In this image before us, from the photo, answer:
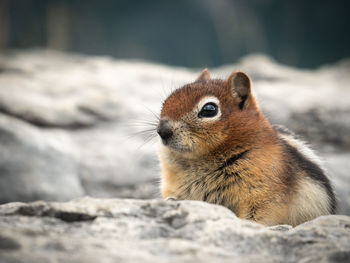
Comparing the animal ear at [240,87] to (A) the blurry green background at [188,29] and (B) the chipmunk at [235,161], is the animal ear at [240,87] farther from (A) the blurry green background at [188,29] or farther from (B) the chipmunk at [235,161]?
(A) the blurry green background at [188,29]

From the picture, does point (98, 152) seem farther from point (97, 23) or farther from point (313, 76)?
point (97, 23)

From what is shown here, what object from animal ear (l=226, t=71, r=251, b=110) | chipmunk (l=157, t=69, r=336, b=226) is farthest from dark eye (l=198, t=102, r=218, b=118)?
animal ear (l=226, t=71, r=251, b=110)

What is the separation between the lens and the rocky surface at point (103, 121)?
354 cm

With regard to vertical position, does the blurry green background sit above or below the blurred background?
above

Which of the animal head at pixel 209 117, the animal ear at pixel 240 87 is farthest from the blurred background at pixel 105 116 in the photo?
the animal ear at pixel 240 87

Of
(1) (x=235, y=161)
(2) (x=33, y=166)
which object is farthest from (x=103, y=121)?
(1) (x=235, y=161)

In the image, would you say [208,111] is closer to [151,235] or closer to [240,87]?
[240,87]

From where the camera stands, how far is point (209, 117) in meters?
2.24

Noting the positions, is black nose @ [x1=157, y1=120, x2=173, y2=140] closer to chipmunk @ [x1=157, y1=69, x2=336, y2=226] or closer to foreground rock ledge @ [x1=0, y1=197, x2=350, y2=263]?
chipmunk @ [x1=157, y1=69, x2=336, y2=226]

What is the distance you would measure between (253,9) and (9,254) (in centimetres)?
1232

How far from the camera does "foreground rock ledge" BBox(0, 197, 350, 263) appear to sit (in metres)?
1.10

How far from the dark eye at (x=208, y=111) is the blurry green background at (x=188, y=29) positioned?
8.60m

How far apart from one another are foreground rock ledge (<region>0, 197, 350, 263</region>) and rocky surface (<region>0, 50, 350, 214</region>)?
4.97 ft

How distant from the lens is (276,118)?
4.42 meters
